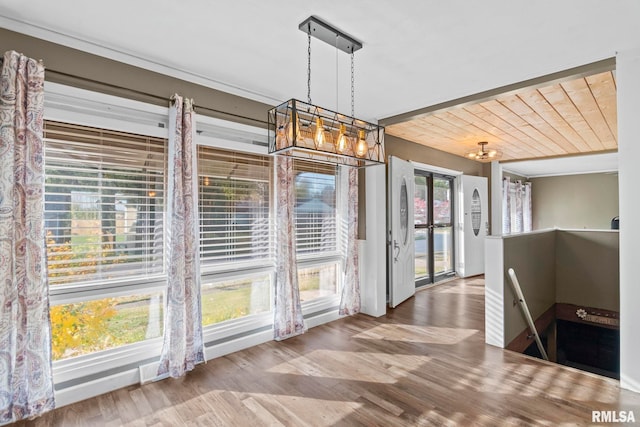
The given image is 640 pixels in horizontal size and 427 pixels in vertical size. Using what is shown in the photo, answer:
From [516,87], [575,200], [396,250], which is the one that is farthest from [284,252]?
[575,200]

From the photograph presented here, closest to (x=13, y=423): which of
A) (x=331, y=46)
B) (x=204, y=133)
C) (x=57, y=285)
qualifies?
(x=57, y=285)

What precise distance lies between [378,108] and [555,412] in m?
3.20

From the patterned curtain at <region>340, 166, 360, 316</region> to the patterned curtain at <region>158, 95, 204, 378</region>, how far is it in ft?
6.50

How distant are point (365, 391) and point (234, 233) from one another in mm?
1837

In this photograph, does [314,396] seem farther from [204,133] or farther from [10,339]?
[204,133]

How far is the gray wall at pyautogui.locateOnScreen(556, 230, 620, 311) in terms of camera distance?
4172 mm

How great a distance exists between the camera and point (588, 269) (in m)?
4.36

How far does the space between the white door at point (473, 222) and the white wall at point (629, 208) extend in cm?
415

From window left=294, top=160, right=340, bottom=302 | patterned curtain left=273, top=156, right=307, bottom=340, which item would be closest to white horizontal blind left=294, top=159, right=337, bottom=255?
window left=294, top=160, right=340, bottom=302

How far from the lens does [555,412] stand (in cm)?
224

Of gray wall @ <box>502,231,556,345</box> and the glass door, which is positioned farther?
the glass door

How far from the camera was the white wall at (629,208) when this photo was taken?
2.46 meters

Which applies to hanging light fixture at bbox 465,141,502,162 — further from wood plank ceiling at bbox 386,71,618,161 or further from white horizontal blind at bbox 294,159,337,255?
white horizontal blind at bbox 294,159,337,255

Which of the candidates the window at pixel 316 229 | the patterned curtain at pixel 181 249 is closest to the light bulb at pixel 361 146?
the patterned curtain at pixel 181 249
